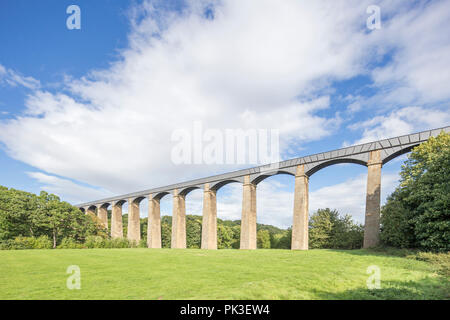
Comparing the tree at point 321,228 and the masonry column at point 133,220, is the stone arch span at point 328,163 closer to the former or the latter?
the tree at point 321,228

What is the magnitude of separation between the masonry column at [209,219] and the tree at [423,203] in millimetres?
21999

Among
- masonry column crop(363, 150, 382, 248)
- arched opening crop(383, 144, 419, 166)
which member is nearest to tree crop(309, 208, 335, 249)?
masonry column crop(363, 150, 382, 248)

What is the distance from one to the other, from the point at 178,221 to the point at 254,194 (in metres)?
14.9

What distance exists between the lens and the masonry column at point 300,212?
24259mm

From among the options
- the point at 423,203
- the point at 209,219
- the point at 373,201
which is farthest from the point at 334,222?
the point at 423,203

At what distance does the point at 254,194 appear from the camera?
3095 cm

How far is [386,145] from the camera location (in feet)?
69.2

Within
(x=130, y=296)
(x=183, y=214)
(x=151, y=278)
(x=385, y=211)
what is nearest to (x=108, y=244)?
(x=183, y=214)

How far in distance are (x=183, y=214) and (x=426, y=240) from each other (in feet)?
106

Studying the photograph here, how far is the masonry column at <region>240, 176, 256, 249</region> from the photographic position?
29141 mm

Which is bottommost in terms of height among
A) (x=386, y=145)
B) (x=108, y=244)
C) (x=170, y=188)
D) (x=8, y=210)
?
(x=108, y=244)

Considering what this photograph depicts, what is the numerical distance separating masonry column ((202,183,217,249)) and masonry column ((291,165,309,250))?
13.0 meters

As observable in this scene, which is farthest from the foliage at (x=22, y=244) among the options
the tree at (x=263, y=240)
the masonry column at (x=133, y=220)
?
the tree at (x=263, y=240)
